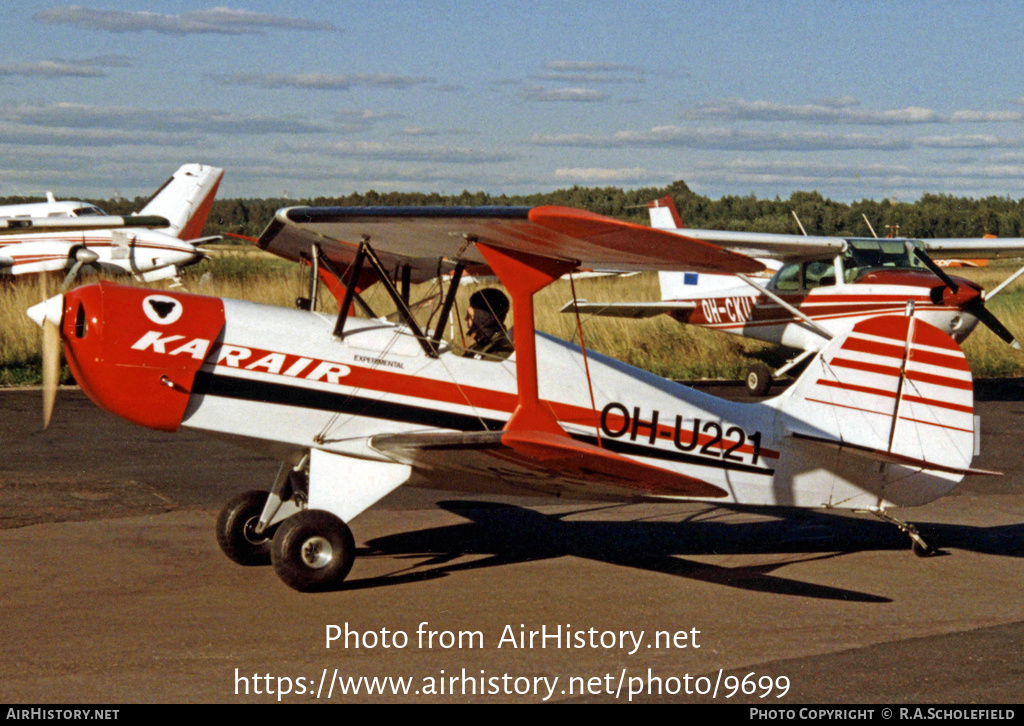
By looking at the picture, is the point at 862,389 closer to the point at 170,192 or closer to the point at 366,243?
the point at 366,243

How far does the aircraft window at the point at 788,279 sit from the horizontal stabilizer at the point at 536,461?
11.8m

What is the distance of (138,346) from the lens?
5824mm

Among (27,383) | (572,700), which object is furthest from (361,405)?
(27,383)

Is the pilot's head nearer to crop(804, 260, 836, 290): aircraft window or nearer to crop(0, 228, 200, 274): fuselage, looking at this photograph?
crop(804, 260, 836, 290): aircraft window

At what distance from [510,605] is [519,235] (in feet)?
6.57

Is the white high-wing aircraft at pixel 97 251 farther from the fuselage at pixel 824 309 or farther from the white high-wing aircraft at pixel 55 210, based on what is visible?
the fuselage at pixel 824 309

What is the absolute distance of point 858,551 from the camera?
24.8 ft

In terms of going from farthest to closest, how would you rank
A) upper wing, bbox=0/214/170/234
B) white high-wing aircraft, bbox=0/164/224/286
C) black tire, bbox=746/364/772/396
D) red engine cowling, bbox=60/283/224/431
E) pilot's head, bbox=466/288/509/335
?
white high-wing aircraft, bbox=0/164/224/286 → black tire, bbox=746/364/772/396 → upper wing, bbox=0/214/170/234 → pilot's head, bbox=466/288/509/335 → red engine cowling, bbox=60/283/224/431

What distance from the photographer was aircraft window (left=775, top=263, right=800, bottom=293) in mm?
17125

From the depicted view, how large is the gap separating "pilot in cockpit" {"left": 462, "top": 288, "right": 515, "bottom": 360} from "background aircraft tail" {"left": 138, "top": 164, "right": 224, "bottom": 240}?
984 inches

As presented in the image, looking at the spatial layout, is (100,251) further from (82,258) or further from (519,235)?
(519,235)

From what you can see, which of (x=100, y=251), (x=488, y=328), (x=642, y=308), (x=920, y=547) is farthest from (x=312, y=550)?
(x=100, y=251)

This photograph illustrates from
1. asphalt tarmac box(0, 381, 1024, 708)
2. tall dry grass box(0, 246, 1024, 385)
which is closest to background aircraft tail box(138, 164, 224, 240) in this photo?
Result: tall dry grass box(0, 246, 1024, 385)

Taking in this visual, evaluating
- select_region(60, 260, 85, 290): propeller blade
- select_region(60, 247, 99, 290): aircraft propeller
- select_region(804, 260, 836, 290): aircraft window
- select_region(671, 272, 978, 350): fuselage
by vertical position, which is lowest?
select_region(60, 260, 85, 290): propeller blade
